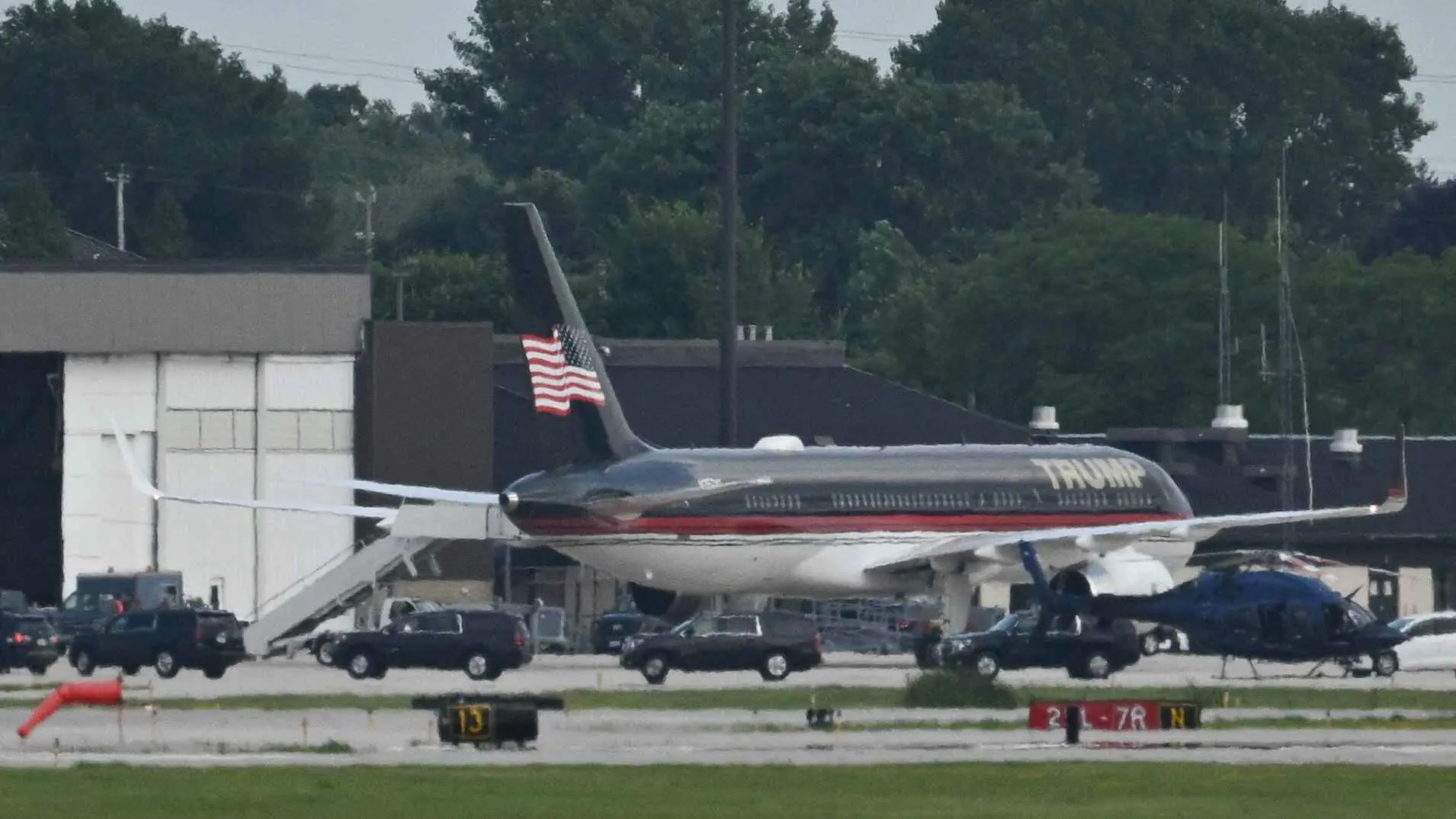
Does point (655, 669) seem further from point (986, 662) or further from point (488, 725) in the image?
point (488, 725)

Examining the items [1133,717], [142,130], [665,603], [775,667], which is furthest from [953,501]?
[142,130]

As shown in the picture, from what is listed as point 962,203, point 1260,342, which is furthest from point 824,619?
point 962,203

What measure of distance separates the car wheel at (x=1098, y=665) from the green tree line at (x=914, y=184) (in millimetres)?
55123

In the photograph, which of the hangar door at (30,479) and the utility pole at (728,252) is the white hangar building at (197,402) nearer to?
the hangar door at (30,479)

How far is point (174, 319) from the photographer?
91.4m

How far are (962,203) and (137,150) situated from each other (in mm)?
38543

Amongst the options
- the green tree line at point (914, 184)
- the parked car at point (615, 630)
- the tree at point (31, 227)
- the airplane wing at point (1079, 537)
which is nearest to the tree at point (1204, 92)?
the green tree line at point (914, 184)

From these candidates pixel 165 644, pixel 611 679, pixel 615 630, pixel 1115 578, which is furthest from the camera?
pixel 615 630

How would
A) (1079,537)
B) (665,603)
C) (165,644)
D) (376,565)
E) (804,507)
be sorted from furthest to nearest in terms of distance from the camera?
(376,565)
(665,603)
(804,507)
(1079,537)
(165,644)

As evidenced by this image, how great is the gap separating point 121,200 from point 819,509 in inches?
3278

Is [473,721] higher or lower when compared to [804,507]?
lower

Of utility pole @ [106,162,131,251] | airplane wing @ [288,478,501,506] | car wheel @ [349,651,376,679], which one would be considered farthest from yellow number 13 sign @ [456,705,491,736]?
utility pole @ [106,162,131,251]

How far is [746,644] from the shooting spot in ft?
202

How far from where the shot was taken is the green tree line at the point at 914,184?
126m
